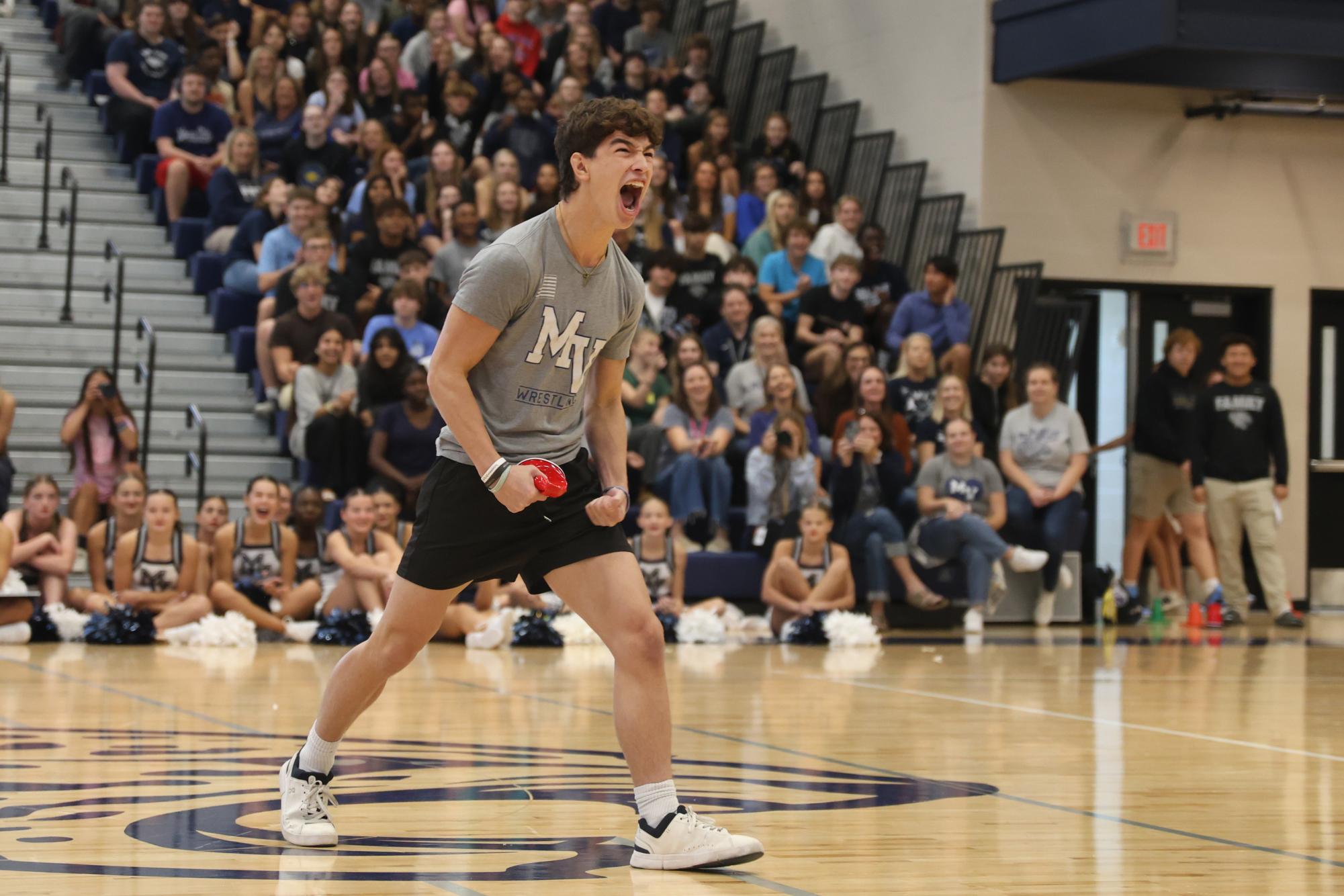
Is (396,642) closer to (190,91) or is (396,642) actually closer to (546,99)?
(190,91)

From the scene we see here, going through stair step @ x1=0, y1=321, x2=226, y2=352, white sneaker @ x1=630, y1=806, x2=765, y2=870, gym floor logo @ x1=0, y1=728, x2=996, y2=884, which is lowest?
gym floor logo @ x1=0, y1=728, x2=996, y2=884

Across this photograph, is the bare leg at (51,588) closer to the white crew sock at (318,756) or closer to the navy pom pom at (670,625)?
the navy pom pom at (670,625)

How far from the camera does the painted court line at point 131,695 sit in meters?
6.23

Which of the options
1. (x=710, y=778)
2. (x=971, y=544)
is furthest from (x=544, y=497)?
(x=971, y=544)

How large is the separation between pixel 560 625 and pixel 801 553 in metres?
1.71

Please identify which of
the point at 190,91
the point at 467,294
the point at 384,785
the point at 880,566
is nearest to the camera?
the point at 467,294

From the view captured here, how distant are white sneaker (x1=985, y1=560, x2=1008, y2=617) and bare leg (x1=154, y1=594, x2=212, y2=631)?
515cm

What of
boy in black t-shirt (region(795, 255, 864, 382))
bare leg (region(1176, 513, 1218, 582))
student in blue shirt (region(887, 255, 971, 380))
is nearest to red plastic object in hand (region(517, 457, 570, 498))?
boy in black t-shirt (region(795, 255, 864, 382))

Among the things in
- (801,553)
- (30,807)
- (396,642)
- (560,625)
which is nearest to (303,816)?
(396,642)

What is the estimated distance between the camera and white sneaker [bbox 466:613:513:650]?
10.2 meters

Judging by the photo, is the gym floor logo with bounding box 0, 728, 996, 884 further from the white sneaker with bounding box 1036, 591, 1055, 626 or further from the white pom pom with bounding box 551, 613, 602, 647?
the white sneaker with bounding box 1036, 591, 1055, 626

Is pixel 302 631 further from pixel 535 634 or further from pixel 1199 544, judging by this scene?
pixel 1199 544

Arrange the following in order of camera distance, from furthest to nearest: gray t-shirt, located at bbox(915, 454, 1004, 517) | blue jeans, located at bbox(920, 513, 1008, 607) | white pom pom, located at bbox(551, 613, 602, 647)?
gray t-shirt, located at bbox(915, 454, 1004, 517)
blue jeans, located at bbox(920, 513, 1008, 607)
white pom pom, located at bbox(551, 613, 602, 647)

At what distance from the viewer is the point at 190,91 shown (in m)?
13.8
